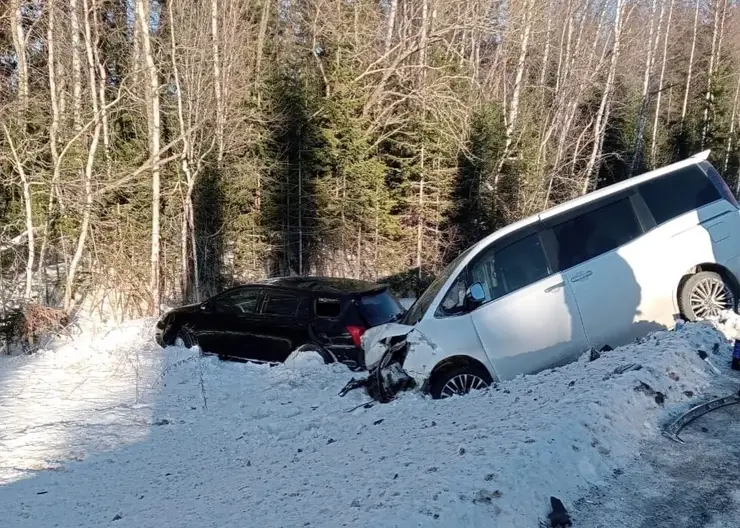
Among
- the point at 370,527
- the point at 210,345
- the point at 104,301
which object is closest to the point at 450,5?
the point at 104,301

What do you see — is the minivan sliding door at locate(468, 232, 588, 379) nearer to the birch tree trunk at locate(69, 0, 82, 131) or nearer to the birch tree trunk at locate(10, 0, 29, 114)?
the birch tree trunk at locate(10, 0, 29, 114)

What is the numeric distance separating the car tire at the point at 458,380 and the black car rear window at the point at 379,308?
2.85 m

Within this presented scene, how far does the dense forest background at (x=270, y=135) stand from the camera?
16.8 meters

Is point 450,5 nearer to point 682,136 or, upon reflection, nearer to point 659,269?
point 659,269

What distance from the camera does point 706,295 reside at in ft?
24.7

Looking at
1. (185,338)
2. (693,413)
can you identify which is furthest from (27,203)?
(693,413)

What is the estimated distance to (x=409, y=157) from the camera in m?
25.0

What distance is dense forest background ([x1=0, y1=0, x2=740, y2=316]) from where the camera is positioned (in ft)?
55.2

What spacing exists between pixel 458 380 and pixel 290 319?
161 inches

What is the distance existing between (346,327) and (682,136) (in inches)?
1667

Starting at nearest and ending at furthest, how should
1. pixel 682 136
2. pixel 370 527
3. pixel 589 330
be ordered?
pixel 370 527, pixel 589 330, pixel 682 136

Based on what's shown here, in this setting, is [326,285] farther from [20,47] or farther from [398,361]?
[20,47]

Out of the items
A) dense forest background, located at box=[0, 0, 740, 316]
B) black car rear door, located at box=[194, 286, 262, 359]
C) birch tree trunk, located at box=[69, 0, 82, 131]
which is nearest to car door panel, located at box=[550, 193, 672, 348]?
black car rear door, located at box=[194, 286, 262, 359]

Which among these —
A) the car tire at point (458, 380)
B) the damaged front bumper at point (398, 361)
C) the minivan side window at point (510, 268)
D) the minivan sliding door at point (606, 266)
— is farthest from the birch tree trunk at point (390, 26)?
the car tire at point (458, 380)
